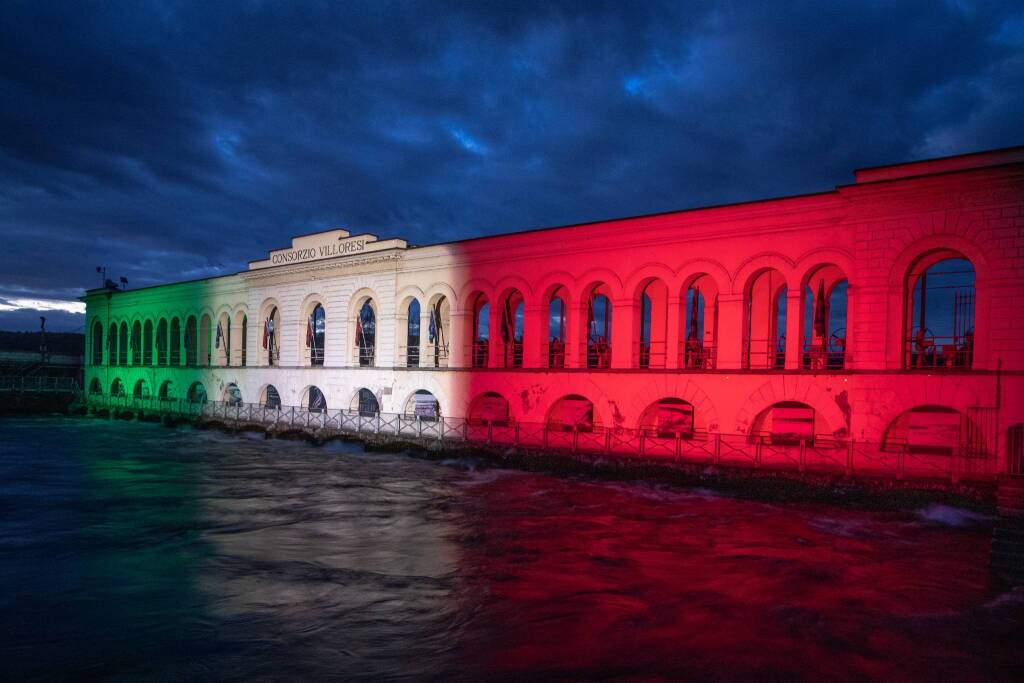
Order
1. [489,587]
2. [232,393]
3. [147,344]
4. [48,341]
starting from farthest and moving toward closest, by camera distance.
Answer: [48,341], [147,344], [232,393], [489,587]

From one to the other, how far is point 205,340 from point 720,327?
32.2 metres

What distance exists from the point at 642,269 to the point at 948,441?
434 inches

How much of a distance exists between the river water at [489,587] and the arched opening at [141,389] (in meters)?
26.7

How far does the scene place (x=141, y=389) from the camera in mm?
43406

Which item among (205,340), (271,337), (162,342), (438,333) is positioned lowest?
(162,342)

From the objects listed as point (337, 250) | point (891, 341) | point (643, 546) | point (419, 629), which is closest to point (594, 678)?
point (419, 629)

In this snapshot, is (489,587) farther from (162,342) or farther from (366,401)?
(162,342)

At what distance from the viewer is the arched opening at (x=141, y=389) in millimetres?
42562

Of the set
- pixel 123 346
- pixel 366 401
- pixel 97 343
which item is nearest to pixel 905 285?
pixel 366 401

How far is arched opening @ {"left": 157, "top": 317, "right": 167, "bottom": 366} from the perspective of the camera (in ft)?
140

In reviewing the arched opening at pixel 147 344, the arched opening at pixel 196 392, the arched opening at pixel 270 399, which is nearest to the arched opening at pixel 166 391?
the arched opening at pixel 196 392

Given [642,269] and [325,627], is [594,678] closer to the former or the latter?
[325,627]

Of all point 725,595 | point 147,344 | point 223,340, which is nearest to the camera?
point 725,595

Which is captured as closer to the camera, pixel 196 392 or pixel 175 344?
pixel 196 392
